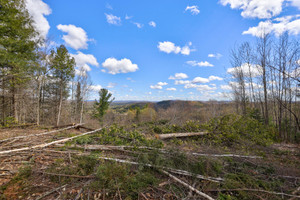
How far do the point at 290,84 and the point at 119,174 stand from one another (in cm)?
1243

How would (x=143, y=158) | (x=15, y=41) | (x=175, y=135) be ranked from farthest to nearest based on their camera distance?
(x=15, y=41) → (x=175, y=135) → (x=143, y=158)

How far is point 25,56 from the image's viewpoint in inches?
309

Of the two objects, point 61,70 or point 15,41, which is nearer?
point 15,41

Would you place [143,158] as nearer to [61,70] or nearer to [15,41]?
[15,41]

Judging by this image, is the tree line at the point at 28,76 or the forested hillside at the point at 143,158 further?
the tree line at the point at 28,76

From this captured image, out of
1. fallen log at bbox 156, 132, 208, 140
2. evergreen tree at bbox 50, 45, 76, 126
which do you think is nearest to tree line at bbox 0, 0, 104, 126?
evergreen tree at bbox 50, 45, 76, 126

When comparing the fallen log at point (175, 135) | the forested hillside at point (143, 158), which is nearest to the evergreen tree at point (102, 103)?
the forested hillside at point (143, 158)

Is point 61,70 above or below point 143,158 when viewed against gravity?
above

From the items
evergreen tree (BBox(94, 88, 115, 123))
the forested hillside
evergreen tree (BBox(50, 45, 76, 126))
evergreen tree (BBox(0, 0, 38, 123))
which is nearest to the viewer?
the forested hillside

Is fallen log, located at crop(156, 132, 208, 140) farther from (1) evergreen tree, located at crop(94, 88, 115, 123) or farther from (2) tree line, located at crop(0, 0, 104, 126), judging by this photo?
(1) evergreen tree, located at crop(94, 88, 115, 123)

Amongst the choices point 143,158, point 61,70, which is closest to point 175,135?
point 143,158

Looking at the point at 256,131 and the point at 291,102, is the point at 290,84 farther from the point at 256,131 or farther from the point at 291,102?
the point at 256,131

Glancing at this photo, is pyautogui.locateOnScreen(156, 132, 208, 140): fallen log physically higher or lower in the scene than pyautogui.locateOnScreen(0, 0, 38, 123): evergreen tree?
lower

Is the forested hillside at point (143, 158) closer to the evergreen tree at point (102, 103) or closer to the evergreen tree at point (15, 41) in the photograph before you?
the evergreen tree at point (15, 41)
